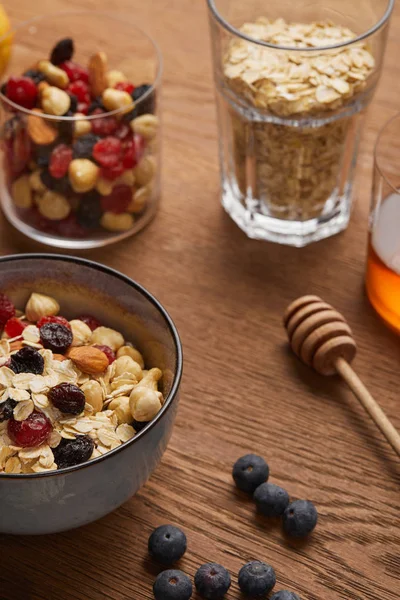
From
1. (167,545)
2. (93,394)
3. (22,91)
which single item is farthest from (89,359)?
(22,91)

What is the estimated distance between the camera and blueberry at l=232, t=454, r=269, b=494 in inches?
32.7

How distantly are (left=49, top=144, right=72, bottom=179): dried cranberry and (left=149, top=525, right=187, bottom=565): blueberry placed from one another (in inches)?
16.0

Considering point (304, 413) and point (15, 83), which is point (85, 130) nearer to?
point (15, 83)

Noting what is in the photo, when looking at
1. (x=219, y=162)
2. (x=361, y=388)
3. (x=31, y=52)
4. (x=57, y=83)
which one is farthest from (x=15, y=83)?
(x=361, y=388)

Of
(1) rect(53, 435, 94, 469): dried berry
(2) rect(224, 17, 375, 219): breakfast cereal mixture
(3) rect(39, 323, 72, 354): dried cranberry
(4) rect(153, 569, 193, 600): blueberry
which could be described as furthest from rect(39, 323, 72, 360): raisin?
(2) rect(224, 17, 375, 219): breakfast cereal mixture

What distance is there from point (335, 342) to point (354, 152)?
0.81 ft

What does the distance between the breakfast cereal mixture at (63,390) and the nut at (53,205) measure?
18 centimetres

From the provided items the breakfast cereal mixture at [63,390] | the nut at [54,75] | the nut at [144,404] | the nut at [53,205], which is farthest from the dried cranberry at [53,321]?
the nut at [54,75]

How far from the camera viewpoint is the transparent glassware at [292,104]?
36.9 inches

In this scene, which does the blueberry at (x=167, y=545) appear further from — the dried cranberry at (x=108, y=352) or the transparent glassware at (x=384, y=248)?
the transparent glassware at (x=384, y=248)

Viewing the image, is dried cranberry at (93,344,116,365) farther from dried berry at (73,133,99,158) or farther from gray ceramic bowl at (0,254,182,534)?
dried berry at (73,133,99,158)

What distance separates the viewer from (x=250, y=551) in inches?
31.4

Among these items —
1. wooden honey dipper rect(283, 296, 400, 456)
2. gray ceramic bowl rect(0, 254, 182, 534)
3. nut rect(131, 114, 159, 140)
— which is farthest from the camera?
nut rect(131, 114, 159, 140)

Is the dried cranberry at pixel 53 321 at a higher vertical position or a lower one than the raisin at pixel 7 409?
lower
